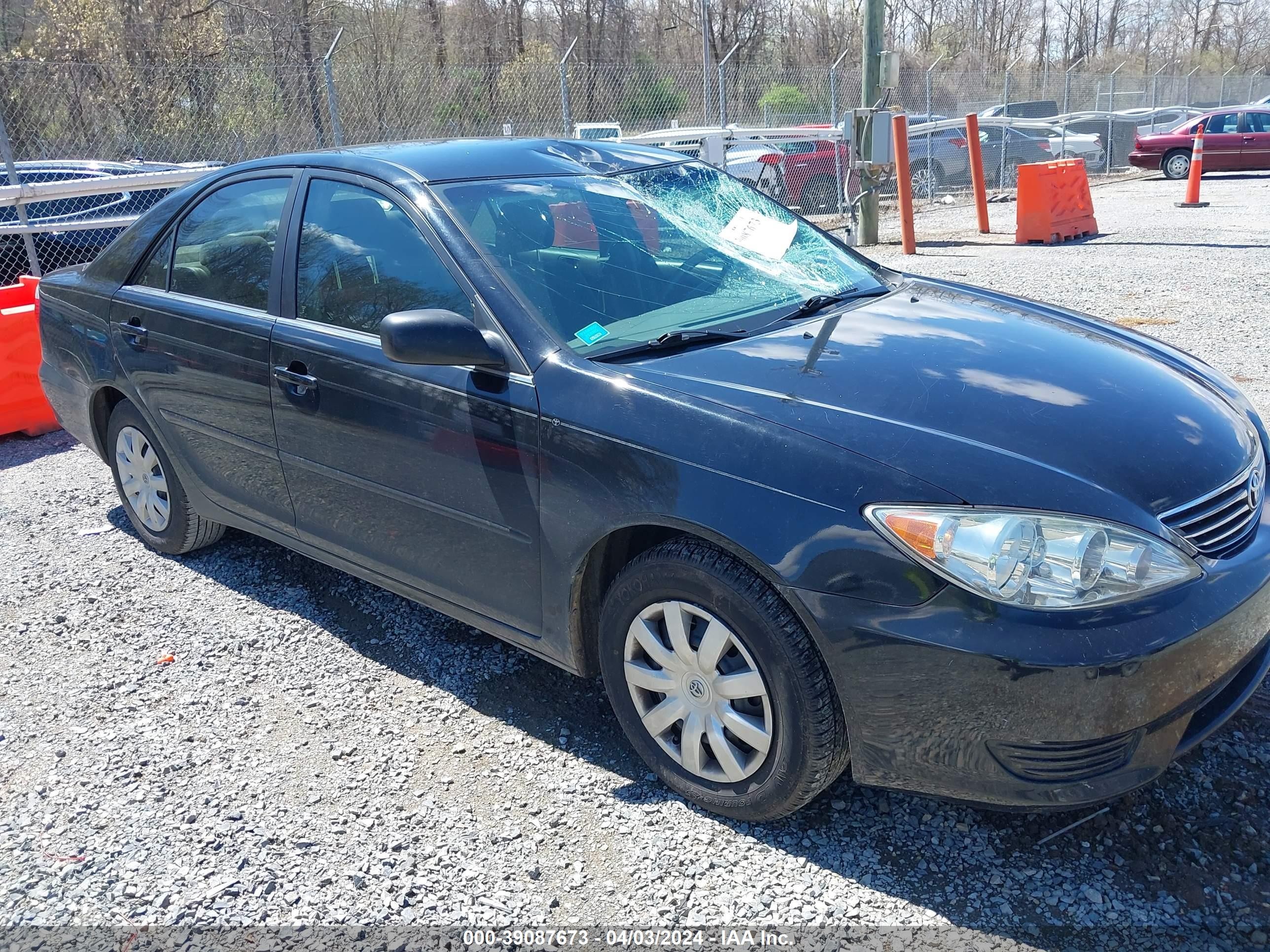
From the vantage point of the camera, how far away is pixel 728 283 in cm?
342

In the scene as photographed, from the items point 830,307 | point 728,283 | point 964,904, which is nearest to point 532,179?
point 728,283

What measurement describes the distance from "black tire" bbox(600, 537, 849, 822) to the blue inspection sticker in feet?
2.18

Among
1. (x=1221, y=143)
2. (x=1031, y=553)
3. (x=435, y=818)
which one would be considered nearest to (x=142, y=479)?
(x=435, y=818)

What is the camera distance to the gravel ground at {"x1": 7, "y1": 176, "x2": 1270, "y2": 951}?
2.45 metres

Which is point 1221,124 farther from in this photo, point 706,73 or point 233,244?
point 233,244

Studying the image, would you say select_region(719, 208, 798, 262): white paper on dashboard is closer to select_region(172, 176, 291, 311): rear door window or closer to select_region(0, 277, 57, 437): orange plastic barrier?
select_region(172, 176, 291, 311): rear door window

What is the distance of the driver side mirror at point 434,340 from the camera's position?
2.80 metres

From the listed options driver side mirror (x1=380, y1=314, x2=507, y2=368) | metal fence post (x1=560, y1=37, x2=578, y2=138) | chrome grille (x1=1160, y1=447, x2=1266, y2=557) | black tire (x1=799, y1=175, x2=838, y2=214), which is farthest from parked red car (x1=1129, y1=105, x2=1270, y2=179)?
driver side mirror (x1=380, y1=314, x2=507, y2=368)

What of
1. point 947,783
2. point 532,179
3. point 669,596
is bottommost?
point 947,783

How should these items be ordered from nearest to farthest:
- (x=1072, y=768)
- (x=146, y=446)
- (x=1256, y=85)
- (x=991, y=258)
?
(x=1072, y=768), (x=146, y=446), (x=991, y=258), (x=1256, y=85)

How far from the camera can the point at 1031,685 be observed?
2.20 metres

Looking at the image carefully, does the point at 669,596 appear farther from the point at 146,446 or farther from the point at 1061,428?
the point at 146,446

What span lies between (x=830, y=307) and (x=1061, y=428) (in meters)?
1.03

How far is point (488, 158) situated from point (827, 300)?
1273mm
